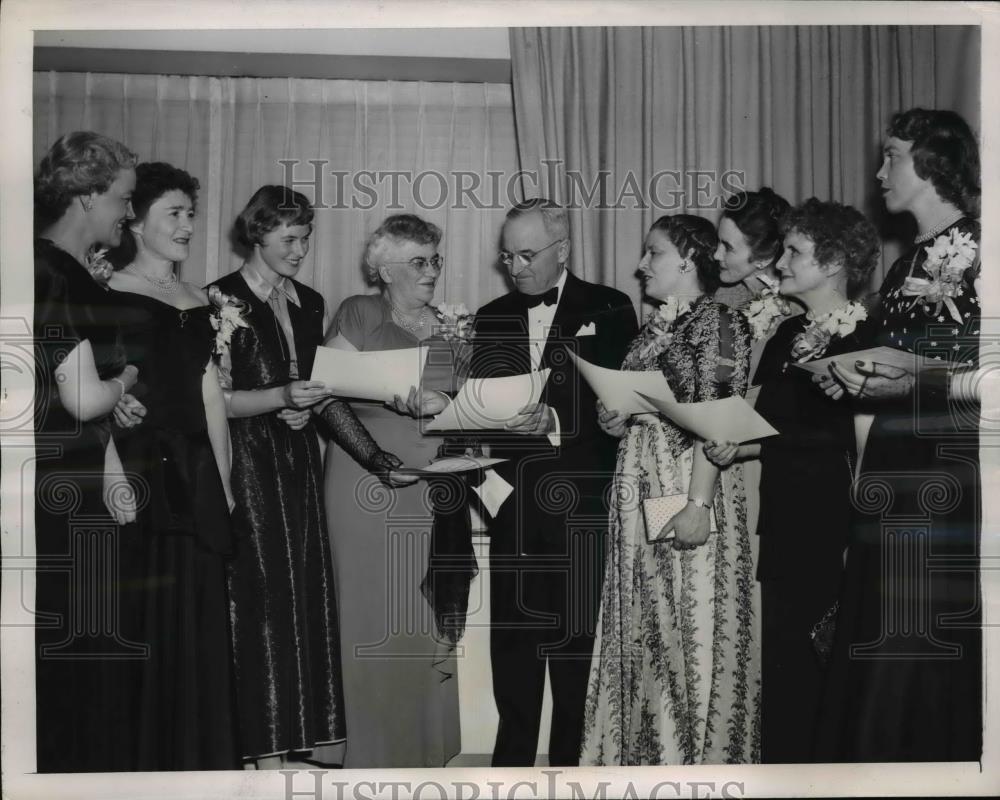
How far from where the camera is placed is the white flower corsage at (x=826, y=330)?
107 inches

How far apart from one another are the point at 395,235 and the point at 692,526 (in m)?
1.15

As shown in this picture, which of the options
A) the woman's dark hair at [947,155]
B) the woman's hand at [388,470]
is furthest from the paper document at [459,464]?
the woman's dark hair at [947,155]

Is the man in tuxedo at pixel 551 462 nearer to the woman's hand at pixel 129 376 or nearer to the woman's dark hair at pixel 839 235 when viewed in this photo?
the woman's dark hair at pixel 839 235

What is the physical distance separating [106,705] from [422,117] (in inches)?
73.9

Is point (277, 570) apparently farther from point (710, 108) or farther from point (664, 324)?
point (710, 108)

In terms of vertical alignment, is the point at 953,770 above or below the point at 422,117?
below

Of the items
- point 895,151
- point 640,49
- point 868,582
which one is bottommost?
point 868,582

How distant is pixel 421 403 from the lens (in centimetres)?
274

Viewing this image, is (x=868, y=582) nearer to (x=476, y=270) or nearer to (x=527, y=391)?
(x=527, y=391)

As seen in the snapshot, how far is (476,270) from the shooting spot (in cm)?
279

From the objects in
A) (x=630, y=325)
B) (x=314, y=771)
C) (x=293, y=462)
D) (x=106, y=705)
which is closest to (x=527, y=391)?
(x=630, y=325)

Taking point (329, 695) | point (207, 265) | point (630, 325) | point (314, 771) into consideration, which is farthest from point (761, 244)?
point (314, 771)

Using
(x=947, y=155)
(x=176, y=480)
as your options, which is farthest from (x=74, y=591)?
(x=947, y=155)

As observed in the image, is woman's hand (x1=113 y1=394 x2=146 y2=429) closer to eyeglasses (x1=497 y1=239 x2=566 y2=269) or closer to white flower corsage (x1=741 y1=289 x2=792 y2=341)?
eyeglasses (x1=497 y1=239 x2=566 y2=269)
